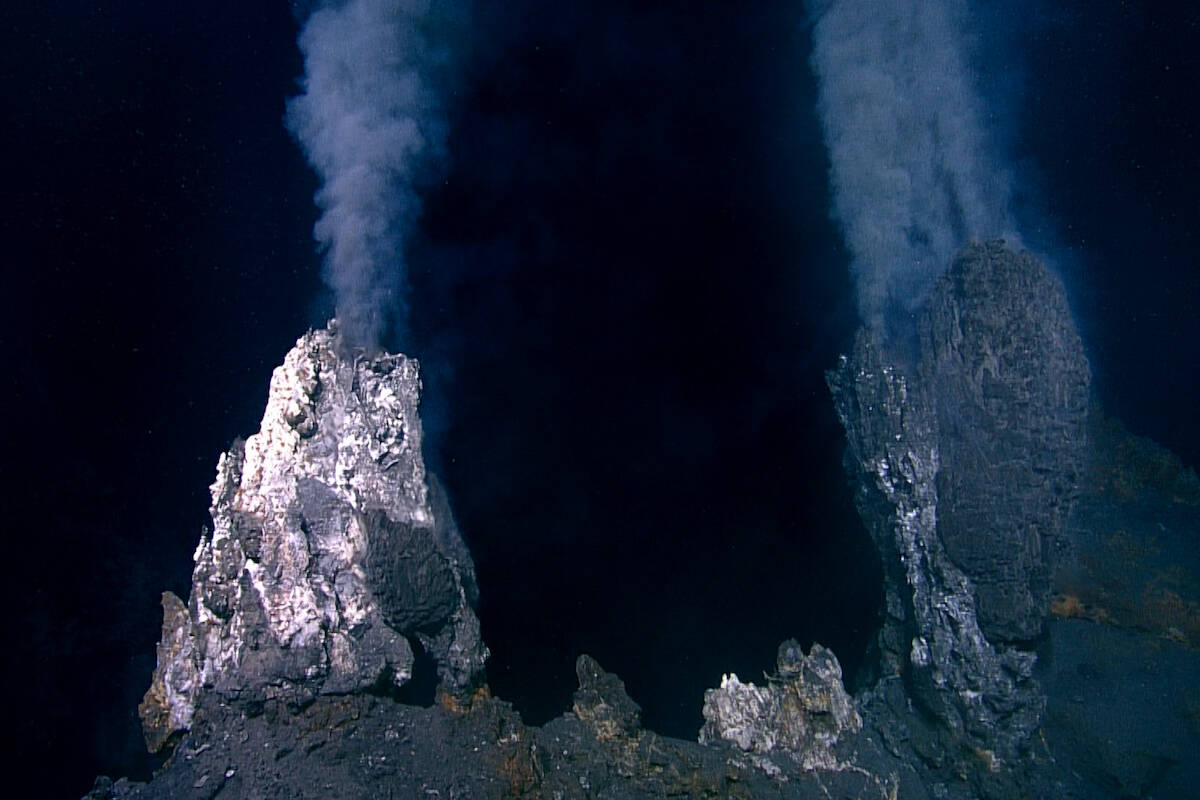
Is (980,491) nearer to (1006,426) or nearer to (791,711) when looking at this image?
(1006,426)

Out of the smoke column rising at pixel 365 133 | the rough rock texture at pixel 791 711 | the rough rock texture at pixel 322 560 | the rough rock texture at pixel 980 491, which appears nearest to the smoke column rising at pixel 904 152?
the rough rock texture at pixel 980 491

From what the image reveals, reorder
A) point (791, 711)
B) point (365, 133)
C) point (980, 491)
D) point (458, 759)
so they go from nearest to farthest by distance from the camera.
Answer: point (458, 759), point (365, 133), point (791, 711), point (980, 491)

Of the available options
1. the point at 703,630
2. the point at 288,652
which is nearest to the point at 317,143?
the point at 288,652

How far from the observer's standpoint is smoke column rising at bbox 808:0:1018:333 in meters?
5.77

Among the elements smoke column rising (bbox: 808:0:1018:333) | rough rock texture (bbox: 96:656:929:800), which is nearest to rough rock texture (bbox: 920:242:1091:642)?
smoke column rising (bbox: 808:0:1018:333)

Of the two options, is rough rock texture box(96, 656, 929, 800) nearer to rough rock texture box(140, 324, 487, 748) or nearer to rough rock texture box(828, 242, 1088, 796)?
rough rock texture box(140, 324, 487, 748)

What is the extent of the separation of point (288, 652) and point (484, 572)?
1.69 metres

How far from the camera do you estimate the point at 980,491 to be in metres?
5.72

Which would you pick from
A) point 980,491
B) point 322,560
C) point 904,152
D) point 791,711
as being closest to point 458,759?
point 322,560

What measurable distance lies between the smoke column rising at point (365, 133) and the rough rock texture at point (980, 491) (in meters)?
5.00

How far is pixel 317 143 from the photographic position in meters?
4.66

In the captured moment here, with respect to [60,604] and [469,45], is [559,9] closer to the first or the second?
[469,45]

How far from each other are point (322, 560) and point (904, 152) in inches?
263

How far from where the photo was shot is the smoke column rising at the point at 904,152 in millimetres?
5766
